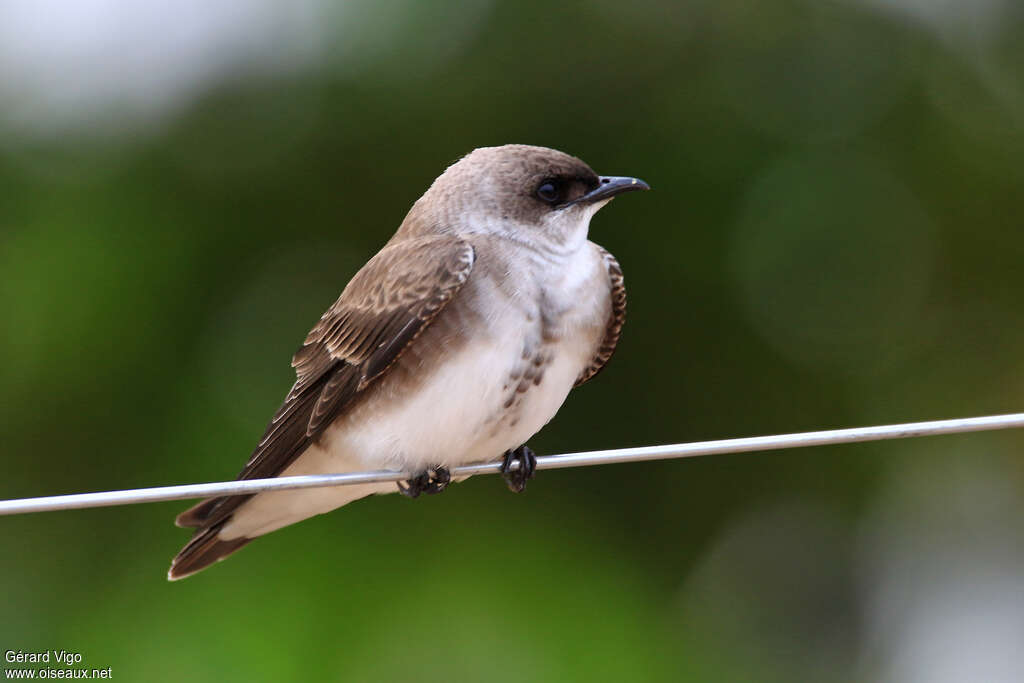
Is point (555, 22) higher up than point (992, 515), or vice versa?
point (555, 22)

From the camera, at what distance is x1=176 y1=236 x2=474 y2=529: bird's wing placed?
11.5ft

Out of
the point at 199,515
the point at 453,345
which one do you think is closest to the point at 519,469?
the point at 453,345

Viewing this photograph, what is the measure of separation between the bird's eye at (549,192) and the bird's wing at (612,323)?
0.78ft

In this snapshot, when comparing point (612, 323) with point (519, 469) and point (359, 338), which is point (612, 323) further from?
point (359, 338)

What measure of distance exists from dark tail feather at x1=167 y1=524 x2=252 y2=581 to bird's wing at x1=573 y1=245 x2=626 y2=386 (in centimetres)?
122

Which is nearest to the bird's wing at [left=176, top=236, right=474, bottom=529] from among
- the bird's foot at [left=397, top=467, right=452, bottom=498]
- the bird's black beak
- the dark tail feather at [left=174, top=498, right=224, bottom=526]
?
the dark tail feather at [left=174, top=498, right=224, bottom=526]

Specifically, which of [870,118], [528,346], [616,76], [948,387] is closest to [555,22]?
[616,76]

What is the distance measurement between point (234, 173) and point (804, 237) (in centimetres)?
266

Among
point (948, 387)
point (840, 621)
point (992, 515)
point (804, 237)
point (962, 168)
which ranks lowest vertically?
point (840, 621)

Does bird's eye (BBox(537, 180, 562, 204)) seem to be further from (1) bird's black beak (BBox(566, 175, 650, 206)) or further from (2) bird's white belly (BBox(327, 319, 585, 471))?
(2) bird's white belly (BBox(327, 319, 585, 471))

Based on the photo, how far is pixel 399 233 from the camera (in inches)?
164

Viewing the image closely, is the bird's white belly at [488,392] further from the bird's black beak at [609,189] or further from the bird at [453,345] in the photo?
the bird's black beak at [609,189]

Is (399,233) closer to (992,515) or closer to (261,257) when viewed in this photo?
(261,257)

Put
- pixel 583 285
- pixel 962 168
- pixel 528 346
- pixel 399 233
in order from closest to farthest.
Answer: pixel 528 346 < pixel 583 285 < pixel 399 233 < pixel 962 168
